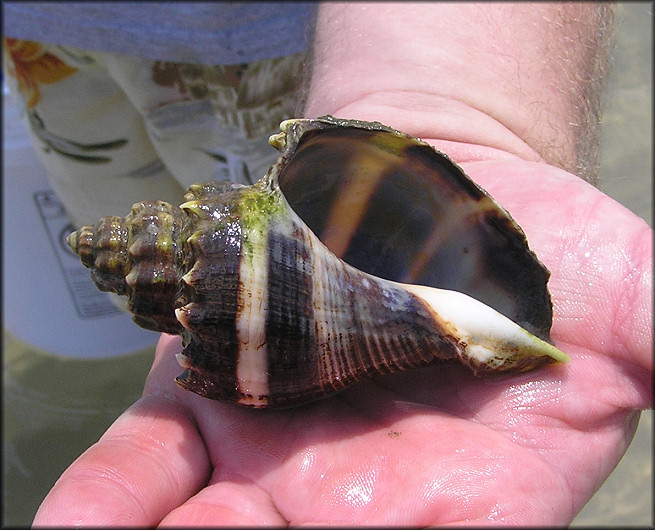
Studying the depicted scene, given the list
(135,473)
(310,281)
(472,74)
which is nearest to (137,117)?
(472,74)

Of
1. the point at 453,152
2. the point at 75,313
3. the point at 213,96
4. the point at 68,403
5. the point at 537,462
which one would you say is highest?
the point at 213,96

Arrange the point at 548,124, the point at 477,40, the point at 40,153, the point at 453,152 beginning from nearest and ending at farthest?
the point at 453,152 < the point at 548,124 < the point at 477,40 < the point at 40,153

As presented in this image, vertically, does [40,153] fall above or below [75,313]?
above

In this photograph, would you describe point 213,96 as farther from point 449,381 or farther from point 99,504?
point 99,504

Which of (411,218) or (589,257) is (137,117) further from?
(589,257)

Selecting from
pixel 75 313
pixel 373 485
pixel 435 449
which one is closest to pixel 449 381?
pixel 435 449

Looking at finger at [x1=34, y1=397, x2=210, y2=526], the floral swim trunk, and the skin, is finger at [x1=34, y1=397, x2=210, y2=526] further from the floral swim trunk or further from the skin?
the floral swim trunk
